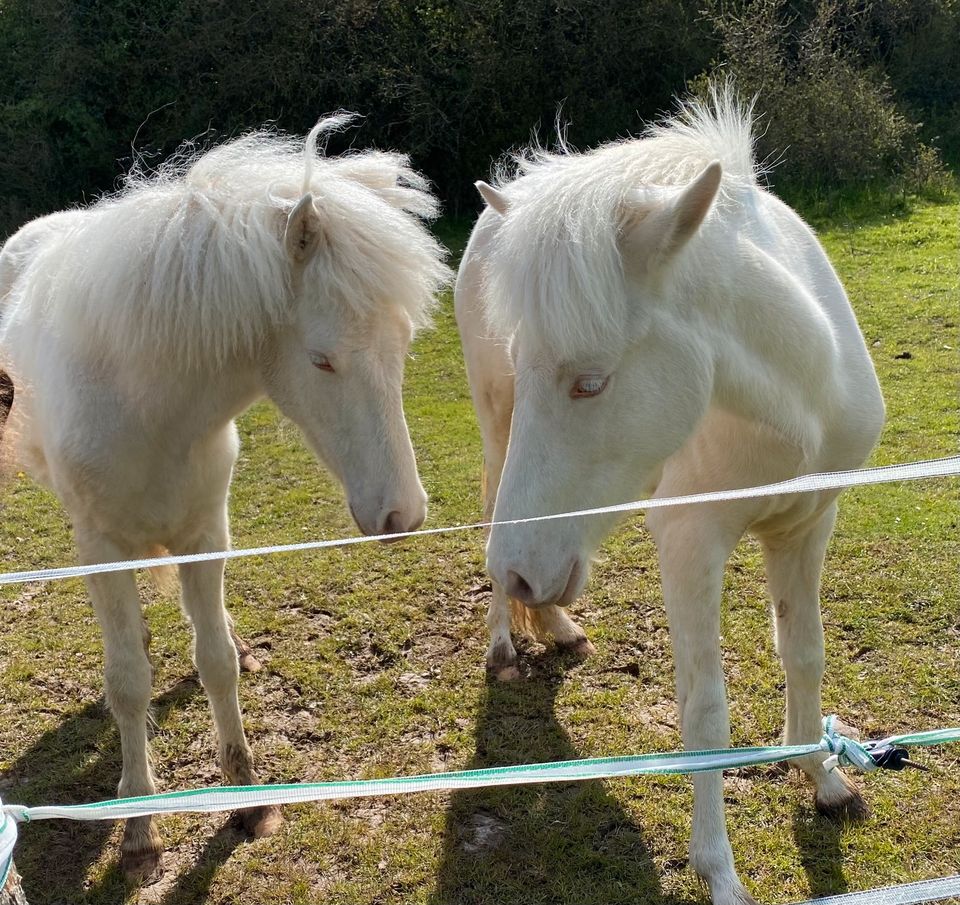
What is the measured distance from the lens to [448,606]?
16.0 feet

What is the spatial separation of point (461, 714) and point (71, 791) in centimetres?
166

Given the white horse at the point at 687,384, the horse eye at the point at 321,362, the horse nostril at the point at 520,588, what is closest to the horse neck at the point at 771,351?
the white horse at the point at 687,384

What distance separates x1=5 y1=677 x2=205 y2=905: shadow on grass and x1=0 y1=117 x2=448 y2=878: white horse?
0.65 ft

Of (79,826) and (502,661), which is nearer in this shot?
(79,826)

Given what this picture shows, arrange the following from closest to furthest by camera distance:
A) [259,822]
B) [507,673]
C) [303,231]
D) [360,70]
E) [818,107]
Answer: [303,231], [259,822], [507,673], [818,107], [360,70]

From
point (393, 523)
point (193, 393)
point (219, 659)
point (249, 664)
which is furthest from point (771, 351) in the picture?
point (249, 664)

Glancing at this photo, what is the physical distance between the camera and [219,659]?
3.37 m

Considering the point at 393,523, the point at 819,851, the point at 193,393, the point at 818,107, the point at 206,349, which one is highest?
the point at 818,107

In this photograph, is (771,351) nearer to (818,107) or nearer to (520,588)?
(520,588)

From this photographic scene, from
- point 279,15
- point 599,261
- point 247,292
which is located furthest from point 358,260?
point 279,15

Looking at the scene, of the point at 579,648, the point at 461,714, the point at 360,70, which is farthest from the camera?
the point at 360,70

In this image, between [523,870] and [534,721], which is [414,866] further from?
[534,721]

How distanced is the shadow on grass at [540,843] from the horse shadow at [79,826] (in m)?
0.88

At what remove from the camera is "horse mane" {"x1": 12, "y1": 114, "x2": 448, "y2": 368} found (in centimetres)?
266
